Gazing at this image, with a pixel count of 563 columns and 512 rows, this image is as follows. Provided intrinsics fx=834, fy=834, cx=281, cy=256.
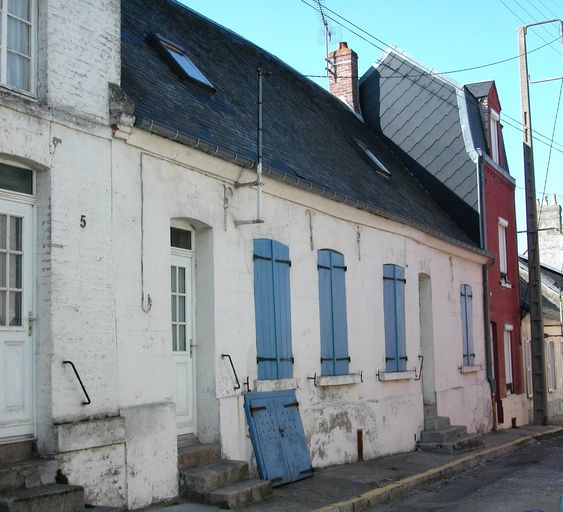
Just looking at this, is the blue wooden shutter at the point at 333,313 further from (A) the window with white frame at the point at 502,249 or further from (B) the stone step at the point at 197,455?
(A) the window with white frame at the point at 502,249

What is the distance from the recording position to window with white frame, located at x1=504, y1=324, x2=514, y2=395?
2136cm

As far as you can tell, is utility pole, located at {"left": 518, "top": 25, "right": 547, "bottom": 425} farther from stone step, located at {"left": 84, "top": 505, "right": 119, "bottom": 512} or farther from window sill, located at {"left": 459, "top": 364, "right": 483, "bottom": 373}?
stone step, located at {"left": 84, "top": 505, "right": 119, "bottom": 512}

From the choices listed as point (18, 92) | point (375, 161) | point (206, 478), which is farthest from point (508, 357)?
point (18, 92)

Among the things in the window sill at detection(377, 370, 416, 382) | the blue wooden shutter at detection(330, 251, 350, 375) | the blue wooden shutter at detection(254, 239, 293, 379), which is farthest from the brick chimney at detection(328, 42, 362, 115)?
the blue wooden shutter at detection(254, 239, 293, 379)

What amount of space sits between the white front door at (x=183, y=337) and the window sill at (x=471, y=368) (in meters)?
9.37

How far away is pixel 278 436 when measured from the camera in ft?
35.4

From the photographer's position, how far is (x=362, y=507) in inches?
396

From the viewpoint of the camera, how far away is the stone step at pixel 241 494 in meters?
8.74

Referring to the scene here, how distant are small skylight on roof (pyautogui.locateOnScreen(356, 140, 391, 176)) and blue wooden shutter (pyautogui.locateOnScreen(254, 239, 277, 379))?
6.85 m

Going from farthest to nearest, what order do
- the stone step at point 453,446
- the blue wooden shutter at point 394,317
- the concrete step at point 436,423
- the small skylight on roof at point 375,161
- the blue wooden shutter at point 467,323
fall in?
the blue wooden shutter at point 467,323
the small skylight on roof at point 375,161
the concrete step at point 436,423
the stone step at point 453,446
the blue wooden shutter at point 394,317

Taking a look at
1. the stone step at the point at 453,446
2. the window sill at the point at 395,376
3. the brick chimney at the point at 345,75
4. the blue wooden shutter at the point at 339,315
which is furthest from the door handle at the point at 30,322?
the brick chimney at the point at 345,75

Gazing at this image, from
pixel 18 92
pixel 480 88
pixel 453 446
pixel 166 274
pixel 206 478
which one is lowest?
pixel 453 446

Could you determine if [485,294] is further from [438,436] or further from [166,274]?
[166,274]

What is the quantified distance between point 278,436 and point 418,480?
2491mm
